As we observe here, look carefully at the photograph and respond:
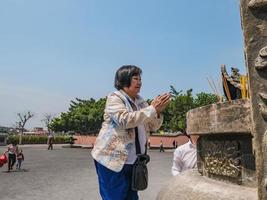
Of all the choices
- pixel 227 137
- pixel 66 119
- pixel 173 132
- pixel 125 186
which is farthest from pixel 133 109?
pixel 66 119

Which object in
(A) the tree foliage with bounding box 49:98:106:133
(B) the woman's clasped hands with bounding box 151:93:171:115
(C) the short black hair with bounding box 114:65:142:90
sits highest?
(A) the tree foliage with bounding box 49:98:106:133

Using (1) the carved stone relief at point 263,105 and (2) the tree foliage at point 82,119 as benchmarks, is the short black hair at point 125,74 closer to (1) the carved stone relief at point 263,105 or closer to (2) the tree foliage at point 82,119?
(1) the carved stone relief at point 263,105

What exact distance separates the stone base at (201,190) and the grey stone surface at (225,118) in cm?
33

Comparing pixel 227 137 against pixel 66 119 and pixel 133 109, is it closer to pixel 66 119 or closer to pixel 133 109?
pixel 133 109

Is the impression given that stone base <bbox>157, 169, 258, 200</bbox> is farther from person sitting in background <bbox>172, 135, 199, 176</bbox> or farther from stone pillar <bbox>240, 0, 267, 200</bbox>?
person sitting in background <bbox>172, 135, 199, 176</bbox>

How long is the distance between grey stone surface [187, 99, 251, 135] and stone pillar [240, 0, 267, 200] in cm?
34

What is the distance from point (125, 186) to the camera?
272 centimetres

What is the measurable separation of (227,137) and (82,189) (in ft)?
21.2

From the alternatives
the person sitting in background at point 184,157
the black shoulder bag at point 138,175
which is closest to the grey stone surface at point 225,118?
the black shoulder bag at point 138,175

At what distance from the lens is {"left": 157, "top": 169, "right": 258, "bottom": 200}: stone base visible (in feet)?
6.96

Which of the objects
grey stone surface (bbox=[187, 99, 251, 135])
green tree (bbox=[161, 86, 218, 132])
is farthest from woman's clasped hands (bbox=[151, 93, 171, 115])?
green tree (bbox=[161, 86, 218, 132])


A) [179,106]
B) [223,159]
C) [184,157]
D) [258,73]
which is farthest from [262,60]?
[179,106]

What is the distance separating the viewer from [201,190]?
2.35 meters

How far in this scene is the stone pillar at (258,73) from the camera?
177 cm
